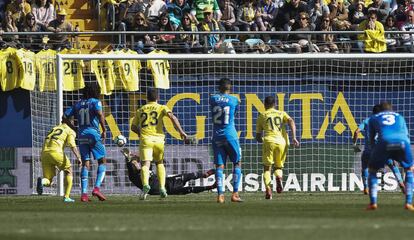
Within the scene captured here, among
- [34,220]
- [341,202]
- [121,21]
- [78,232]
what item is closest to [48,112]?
[121,21]

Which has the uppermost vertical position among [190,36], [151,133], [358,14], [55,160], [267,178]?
[358,14]

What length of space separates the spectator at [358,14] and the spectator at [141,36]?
17.6 ft

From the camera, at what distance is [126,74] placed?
29250mm

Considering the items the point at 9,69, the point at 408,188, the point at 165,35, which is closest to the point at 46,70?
the point at 9,69

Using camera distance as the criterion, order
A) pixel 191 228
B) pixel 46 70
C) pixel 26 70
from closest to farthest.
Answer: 1. pixel 191 228
2. pixel 26 70
3. pixel 46 70

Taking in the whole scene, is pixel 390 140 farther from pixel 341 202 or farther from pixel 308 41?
pixel 308 41

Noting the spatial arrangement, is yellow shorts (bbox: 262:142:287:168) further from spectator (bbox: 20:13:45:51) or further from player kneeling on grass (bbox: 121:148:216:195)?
spectator (bbox: 20:13:45:51)

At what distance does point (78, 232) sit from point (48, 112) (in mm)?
14359

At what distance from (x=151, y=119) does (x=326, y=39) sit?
8.57m

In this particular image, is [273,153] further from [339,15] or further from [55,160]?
[339,15]

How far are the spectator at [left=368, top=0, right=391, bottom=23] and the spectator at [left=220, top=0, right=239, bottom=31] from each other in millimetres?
3508

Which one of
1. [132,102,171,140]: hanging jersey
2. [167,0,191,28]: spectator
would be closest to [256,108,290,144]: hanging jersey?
[132,102,171,140]: hanging jersey

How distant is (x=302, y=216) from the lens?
17.5 metres

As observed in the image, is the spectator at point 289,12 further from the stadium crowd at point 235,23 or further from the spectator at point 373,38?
the spectator at point 373,38
